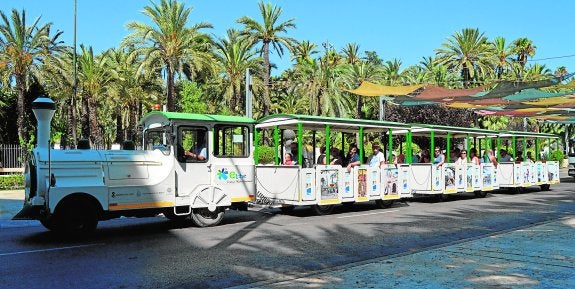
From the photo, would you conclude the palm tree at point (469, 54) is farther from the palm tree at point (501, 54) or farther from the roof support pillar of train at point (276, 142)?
the roof support pillar of train at point (276, 142)

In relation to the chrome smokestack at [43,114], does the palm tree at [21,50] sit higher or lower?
higher

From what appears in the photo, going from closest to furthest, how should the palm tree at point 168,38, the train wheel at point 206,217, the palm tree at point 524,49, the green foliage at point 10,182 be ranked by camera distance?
the train wheel at point 206,217 < the green foliage at point 10,182 < the palm tree at point 168,38 < the palm tree at point 524,49

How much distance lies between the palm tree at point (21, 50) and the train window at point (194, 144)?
82.0 ft

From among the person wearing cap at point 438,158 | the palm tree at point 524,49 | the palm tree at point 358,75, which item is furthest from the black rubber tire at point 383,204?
the palm tree at point 524,49

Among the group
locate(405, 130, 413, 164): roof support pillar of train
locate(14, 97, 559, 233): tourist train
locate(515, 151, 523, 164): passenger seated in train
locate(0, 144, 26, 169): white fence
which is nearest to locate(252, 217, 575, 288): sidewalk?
locate(14, 97, 559, 233): tourist train

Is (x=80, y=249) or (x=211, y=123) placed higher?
(x=211, y=123)

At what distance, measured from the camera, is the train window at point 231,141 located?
11.4 m

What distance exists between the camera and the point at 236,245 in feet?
29.8

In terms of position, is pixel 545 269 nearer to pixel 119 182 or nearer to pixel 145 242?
pixel 145 242

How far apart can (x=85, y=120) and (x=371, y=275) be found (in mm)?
42368

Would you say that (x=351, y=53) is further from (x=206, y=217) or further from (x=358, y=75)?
(x=206, y=217)

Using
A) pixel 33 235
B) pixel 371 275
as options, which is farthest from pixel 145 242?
pixel 371 275

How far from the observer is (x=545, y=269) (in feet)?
22.0

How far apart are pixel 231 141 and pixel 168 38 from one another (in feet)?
74.4
